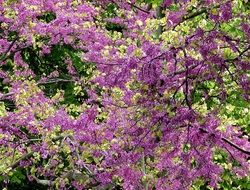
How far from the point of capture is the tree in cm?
548

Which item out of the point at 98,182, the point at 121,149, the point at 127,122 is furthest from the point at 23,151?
the point at 127,122

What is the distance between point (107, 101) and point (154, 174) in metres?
1.38

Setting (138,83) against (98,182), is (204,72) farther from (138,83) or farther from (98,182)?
(98,182)

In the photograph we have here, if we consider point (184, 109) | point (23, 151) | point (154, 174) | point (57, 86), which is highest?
point (184, 109)

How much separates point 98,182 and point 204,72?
3.40 metres

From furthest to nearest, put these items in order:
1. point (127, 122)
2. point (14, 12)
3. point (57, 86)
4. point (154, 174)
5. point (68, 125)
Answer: point (57, 86) < point (14, 12) < point (68, 125) < point (154, 174) < point (127, 122)

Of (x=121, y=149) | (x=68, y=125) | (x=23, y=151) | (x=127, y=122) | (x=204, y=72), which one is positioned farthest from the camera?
(x=23, y=151)

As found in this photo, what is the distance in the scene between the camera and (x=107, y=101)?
794 centimetres

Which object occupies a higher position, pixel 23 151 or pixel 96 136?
pixel 96 136

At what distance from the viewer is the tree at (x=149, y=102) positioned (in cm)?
548

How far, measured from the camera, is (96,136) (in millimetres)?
8008

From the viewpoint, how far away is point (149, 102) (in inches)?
227

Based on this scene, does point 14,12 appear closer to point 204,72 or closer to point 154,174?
point 154,174

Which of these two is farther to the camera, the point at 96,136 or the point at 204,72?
the point at 96,136
